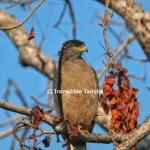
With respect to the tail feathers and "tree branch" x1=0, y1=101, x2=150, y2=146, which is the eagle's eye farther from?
"tree branch" x1=0, y1=101, x2=150, y2=146

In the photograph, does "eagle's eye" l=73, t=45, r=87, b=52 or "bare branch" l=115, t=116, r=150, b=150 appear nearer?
"bare branch" l=115, t=116, r=150, b=150

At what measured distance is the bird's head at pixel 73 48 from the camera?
6.09 metres

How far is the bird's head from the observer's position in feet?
20.0

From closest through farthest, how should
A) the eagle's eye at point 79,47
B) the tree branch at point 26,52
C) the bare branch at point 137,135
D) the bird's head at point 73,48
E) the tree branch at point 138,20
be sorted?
the bare branch at point 137,135 < the bird's head at point 73,48 < the eagle's eye at point 79,47 < the tree branch at point 138,20 < the tree branch at point 26,52

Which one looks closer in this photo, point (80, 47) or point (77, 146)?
point (77, 146)

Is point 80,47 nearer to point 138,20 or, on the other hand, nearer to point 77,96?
point 77,96

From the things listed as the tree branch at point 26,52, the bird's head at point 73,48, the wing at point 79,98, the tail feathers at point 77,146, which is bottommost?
the tail feathers at point 77,146

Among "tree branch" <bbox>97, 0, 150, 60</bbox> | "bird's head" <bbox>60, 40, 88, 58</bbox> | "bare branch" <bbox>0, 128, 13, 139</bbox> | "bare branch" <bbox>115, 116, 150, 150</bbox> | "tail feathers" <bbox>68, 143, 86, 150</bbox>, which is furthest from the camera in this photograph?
"bare branch" <bbox>0, 128, 13, 139</bbox>

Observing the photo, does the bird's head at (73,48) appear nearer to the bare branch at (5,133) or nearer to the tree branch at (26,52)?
the tree branch at (26,52)

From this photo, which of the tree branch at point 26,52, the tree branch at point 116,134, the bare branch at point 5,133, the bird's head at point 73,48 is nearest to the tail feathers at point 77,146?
the tree branch at point 116,134

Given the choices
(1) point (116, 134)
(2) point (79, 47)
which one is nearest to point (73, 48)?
(2) point (79, 47)

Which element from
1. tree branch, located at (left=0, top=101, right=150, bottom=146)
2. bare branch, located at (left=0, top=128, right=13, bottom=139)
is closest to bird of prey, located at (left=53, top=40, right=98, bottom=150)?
tree branch, located at (left=0, top=101, right=150, bottom=146)

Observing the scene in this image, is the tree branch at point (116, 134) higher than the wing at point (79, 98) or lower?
lower

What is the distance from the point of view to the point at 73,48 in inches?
243
